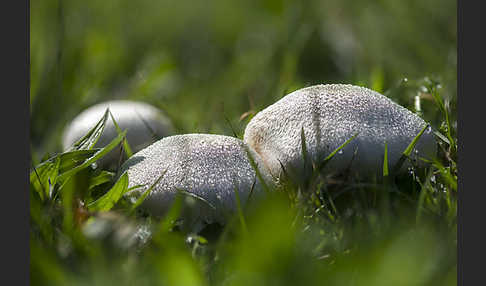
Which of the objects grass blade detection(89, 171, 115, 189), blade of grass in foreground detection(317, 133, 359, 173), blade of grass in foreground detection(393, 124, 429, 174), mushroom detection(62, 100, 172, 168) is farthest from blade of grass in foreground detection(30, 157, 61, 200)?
blade of grass in foreground detection(393, 124, 429, 174)

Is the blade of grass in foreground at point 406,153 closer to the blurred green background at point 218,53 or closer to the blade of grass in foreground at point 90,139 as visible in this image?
the blurred green background at point 218,53

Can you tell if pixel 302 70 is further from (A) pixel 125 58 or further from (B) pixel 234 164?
(B) pixel 234 164

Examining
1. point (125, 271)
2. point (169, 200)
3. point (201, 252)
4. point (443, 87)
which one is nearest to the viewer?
point (125, 271)

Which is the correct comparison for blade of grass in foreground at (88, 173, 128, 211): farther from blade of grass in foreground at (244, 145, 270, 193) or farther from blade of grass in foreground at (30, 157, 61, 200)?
blade of grass in foreground at (244, 145, 270, 193)

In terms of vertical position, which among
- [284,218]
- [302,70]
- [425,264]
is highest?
[284,218]

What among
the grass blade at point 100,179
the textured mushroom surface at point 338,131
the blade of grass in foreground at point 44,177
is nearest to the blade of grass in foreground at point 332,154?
the textured mushroom surface at point 338,131

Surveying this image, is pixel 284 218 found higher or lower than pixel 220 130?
higher

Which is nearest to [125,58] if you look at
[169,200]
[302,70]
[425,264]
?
[302,70]
